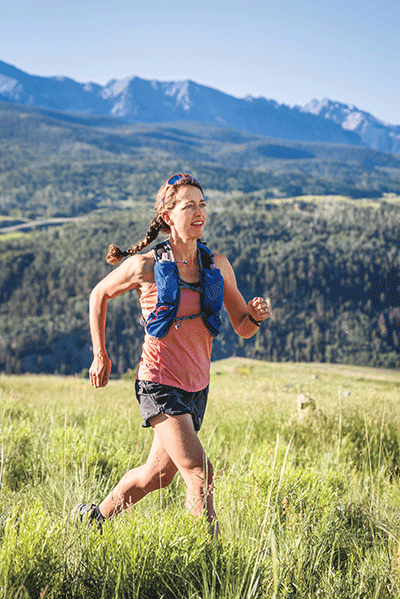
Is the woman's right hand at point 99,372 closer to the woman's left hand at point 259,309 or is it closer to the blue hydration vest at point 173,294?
the blue hydration vest at point 173,294

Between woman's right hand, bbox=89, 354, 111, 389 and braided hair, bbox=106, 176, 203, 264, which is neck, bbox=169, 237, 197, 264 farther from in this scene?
woman's right hand, bbox=89, 354, 111, 389

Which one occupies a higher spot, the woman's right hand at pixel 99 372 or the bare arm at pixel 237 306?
the bare arm at pixel 237 306

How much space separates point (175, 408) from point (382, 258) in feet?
608

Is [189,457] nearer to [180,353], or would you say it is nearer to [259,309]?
[180,353]

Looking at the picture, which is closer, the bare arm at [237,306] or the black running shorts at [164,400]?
the black running shorts at [164,400]

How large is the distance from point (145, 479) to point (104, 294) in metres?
1.06

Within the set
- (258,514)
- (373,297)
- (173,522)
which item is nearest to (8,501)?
(173,522)

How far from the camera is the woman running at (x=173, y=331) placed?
2904mm

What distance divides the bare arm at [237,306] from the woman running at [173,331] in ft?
0.04

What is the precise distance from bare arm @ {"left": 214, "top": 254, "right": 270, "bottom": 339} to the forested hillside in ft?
458

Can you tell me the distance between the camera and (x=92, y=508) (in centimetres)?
309

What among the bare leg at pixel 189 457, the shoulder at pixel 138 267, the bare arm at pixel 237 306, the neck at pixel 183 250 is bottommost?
the bare leg at pixel 189 457

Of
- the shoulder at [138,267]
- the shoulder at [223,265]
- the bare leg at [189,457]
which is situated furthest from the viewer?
the shoulder at [223,265]

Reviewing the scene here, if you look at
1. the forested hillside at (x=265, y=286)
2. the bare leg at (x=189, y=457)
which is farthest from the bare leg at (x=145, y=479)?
the forested hillside at (x=265, y=286)
